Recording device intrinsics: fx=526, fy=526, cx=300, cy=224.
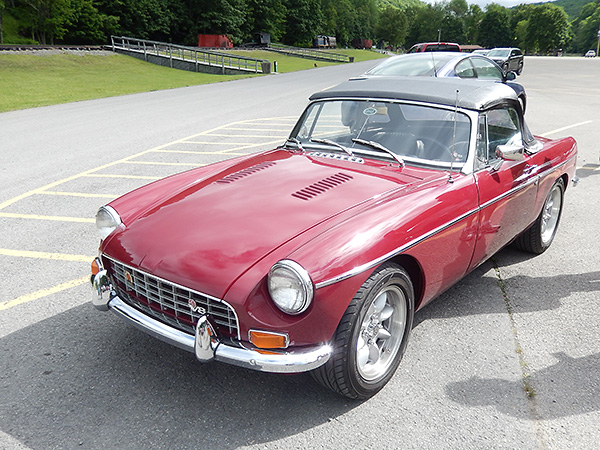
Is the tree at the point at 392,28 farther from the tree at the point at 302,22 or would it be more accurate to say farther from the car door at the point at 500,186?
the car door at the point at 500,186

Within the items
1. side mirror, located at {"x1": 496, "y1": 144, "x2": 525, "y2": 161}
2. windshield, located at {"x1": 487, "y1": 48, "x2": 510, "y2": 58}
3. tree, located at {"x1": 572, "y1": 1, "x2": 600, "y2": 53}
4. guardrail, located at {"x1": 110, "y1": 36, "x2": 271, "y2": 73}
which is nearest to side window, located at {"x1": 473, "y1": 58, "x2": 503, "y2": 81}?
side mirror, located at {"x1": 496, "y1": 144, "x2": 525, "y2": 161}

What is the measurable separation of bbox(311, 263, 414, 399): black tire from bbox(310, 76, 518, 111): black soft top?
1.55 meters

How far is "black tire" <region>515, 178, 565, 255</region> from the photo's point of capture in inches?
187

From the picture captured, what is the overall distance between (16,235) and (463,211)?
4.22 meters

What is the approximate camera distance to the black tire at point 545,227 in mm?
4750

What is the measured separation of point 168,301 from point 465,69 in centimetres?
853

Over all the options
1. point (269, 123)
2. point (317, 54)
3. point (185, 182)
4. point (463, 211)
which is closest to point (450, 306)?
point (463, 211)

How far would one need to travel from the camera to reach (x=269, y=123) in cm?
1252

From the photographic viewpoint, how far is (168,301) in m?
2.78

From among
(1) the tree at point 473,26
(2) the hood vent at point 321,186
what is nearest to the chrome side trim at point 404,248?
(2) the hood vent at point 321,186

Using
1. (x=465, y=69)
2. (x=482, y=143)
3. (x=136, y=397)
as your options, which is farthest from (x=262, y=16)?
(x=136, y=397)

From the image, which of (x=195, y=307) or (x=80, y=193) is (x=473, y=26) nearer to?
(x=80, y=193)

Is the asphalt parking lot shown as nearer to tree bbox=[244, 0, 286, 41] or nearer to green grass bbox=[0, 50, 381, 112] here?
green grass bbox=[0, 50, 381, 112]

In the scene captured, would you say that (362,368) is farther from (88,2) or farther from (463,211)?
(88,2)
